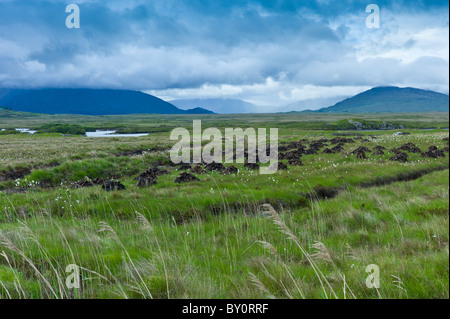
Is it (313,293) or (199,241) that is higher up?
(313,293)

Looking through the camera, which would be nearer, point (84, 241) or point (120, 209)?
point (84, 241)

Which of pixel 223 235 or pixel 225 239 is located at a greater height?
pixel 225 239

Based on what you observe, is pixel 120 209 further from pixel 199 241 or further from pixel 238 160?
pixel 238 160

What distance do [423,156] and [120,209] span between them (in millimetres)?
27559

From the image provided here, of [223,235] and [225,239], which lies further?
[223,235]

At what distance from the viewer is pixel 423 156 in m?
25.1

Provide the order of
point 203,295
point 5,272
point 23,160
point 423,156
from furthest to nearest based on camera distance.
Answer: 1. point 423,156
2. point 23,160
3. point 5,272
4. point 203,295

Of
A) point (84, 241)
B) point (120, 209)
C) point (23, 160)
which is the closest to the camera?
point (84, 241)
